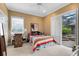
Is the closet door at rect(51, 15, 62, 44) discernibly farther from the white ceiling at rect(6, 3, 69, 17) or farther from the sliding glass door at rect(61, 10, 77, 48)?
the white ceiling at rect(6, 3, 69, 17)

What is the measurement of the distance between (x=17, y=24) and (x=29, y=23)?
414 millimetres

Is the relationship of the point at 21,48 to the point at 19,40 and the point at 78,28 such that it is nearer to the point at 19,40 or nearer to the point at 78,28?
the point at 19,40

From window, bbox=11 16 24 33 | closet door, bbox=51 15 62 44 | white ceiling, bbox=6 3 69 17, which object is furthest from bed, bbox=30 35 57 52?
white ceiling, bbox=6 3 69 17

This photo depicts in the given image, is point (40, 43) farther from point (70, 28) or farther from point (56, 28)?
point (70, 28)

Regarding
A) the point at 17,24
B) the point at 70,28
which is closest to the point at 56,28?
the point at 70,28

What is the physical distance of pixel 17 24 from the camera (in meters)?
2.76

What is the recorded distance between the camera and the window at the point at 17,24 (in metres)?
2.74

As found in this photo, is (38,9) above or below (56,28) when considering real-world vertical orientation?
above

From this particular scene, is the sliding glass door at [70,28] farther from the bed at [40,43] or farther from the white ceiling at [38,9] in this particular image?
the bed at [40,43]

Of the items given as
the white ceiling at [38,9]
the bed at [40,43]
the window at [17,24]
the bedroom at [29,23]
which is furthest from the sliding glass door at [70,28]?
the window at [17,24]

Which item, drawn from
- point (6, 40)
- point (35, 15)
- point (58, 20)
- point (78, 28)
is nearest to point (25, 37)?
point (6, 40)

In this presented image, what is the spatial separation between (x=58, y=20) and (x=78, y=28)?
68 centimetres

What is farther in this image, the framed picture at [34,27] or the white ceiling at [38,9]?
the framed picture at [34,27]

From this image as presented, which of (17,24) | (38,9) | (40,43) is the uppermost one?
(38,9)
